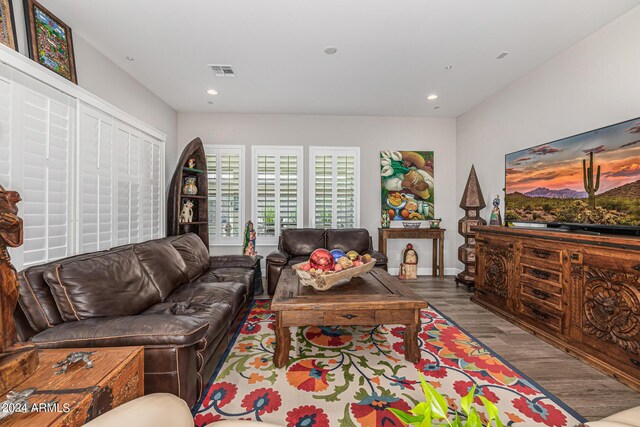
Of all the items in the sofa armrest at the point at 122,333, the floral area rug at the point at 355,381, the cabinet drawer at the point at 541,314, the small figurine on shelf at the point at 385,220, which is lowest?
the floral area rug at the point at 355,381

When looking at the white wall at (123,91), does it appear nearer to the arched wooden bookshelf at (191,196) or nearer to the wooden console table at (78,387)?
the arched wooden bookshelf at (191,196)

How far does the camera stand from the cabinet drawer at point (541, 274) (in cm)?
248

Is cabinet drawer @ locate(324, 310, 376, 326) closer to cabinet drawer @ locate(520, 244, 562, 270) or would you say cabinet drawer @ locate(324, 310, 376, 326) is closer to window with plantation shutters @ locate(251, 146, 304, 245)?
cabinet drawer @ locate(520, 244, 562, 270)

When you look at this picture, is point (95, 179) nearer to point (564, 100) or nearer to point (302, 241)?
point (302, 241)

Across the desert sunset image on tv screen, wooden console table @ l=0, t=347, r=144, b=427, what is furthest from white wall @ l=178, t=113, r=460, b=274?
wooden console table @ l=0, t=347, r=144, b=427

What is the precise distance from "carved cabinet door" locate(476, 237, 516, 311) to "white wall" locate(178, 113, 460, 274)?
160 centimetres

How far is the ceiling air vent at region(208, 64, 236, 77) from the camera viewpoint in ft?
10.6

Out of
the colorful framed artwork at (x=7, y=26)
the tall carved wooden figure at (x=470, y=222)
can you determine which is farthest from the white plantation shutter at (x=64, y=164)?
the tall carved wooden figure at (x=470, y=222)

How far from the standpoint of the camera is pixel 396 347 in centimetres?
245

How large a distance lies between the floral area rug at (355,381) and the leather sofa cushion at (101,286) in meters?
0.80

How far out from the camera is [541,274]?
104 inches

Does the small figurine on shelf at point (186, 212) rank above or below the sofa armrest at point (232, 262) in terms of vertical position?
above

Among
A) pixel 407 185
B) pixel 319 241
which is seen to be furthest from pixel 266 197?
pixel 407 185

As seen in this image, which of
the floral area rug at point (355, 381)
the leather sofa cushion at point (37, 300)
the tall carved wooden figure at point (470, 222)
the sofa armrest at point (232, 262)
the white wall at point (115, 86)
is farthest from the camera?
the tall carved wooden figure at point (470, 222)
